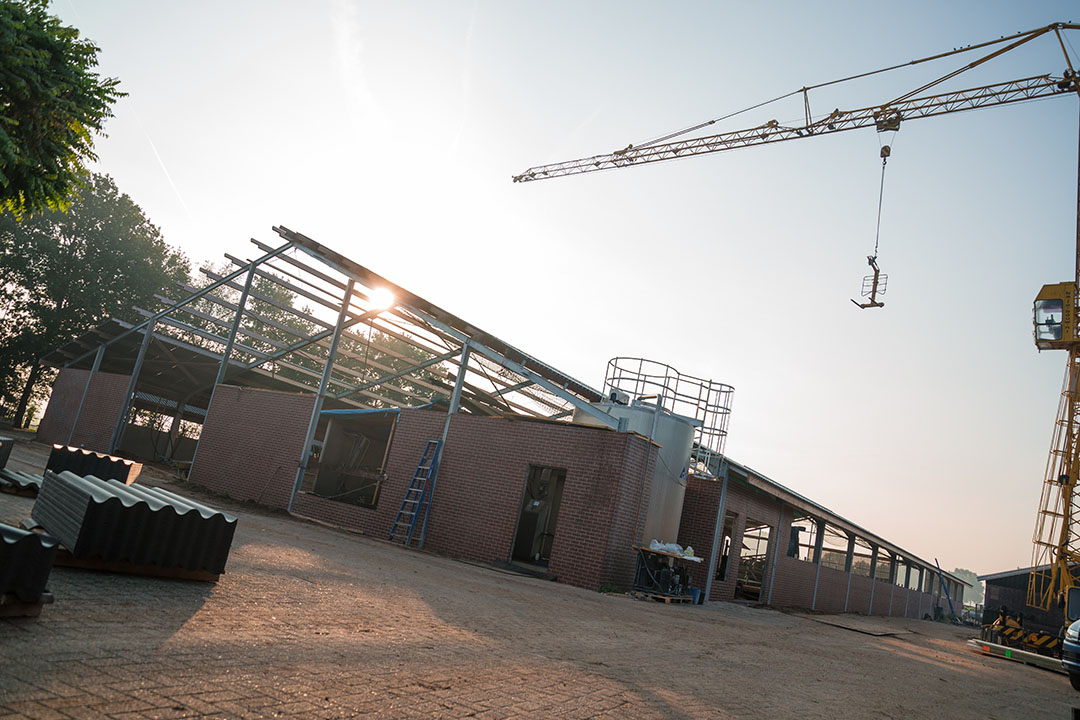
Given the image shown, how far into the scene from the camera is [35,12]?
250 inches

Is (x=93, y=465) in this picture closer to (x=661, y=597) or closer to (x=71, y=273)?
(x=661, y=597)

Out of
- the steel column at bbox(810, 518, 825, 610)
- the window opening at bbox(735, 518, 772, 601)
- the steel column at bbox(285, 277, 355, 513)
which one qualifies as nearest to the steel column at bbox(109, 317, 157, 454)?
the steel column at bbox(285, 277, 355, 513)

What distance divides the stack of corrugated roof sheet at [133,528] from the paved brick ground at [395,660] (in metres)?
0.20

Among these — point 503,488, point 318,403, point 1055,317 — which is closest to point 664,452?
point 503,488

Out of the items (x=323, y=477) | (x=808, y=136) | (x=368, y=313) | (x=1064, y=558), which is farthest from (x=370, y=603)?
(x=808, y=136)

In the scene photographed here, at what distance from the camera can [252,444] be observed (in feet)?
66.7

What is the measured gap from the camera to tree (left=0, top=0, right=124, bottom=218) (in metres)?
6.07

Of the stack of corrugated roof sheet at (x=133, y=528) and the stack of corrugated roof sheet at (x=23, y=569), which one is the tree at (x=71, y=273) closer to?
the stack of corrugated roof sheet at (x=133, y=528)

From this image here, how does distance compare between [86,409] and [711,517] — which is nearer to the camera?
[711,517]

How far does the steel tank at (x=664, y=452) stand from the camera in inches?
622

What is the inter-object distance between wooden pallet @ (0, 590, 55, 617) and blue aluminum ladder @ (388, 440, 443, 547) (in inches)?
498

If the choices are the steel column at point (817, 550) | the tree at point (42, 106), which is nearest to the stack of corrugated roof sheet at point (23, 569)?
the tree at point (42, 106)

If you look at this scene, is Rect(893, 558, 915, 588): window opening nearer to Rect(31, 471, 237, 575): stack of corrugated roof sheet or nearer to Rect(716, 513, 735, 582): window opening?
Rect(716, 513, 735, 582): window opening

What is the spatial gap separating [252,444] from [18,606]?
17.6 meters
